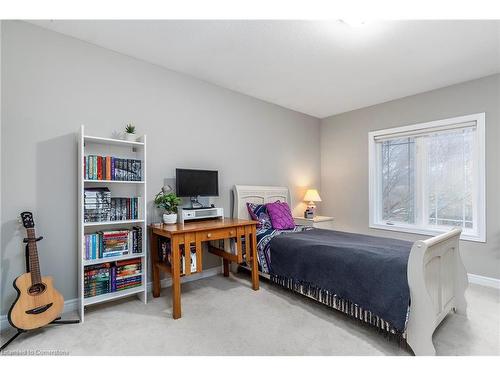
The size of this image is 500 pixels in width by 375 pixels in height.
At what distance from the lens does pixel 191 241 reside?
7.52ft

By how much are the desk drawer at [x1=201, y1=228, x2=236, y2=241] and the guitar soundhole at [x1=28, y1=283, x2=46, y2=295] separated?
123 cm

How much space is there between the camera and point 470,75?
295cm

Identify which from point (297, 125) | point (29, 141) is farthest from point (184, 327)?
point (297, 125)

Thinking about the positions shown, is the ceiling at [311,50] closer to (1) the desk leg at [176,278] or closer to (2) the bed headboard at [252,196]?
(2) the bed headboard at [252,196]

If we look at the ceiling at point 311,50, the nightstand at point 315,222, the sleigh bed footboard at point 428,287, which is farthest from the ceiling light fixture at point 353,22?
the nightstand at point 315,222

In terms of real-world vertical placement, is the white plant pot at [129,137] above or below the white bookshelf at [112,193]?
above

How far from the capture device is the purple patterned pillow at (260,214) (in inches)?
125

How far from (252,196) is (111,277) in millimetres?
1886

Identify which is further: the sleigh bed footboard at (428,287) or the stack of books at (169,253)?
the stack of books at (169,253)

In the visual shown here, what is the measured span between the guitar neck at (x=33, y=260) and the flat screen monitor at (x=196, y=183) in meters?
A: 1.23

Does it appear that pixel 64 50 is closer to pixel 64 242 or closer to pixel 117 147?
pixel 117 147

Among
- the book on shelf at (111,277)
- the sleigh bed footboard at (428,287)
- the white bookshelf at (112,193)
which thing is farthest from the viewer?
the book on shelf at (111,277)

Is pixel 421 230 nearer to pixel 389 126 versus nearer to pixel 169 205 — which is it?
pixel 389 126

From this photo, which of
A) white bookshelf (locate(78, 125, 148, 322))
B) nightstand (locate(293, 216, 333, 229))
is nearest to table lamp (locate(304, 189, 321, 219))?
nightstand (locate(293, 216, 333, 229))
